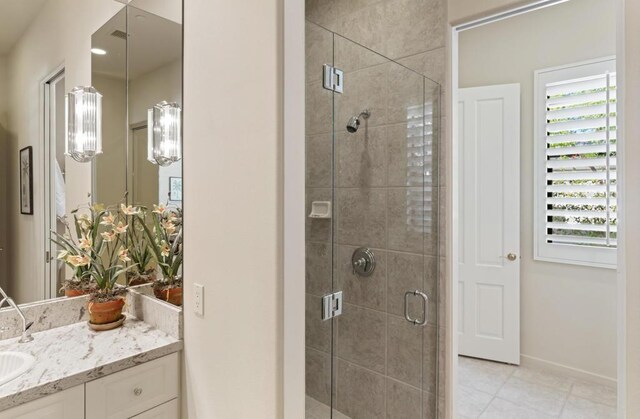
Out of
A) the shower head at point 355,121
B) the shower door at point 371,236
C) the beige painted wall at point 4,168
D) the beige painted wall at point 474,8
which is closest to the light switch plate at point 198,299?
the shower door at point 371,236

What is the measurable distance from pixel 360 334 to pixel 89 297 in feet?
4.36

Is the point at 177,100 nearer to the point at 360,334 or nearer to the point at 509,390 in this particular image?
the point at 360,334

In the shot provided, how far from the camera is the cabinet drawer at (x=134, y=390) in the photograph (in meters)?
1.30

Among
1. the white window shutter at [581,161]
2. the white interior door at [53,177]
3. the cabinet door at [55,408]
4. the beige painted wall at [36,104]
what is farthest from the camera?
the white window shutter at [581,161]

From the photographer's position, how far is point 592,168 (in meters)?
2.89

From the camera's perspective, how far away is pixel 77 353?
4.58 feet

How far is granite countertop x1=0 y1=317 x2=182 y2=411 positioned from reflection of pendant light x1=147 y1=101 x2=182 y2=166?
31.4 inches

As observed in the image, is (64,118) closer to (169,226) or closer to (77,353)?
(169,226)

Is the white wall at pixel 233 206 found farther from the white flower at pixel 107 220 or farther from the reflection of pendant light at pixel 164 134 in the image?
the white flower at pixel 107 220

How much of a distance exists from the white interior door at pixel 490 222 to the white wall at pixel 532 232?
9 cm

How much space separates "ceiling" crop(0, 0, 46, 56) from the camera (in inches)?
58.5

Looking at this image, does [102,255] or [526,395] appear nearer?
[102,255]

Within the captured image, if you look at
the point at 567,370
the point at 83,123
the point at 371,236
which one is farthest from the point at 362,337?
the point at 567,370

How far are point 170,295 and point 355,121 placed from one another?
1.22 metres
